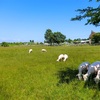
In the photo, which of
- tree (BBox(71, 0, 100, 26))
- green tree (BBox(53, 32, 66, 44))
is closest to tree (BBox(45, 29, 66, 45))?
green tree (BBox(53, 32, 66, 44))

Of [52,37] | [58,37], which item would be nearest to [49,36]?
[52,37]

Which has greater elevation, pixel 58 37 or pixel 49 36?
pixel 49 36

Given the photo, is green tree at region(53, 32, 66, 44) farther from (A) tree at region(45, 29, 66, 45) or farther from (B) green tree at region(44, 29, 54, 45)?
(B) green tree at region(44, 29, 54, 45)

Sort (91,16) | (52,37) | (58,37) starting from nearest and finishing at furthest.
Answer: (91,16), (52,37), (58,37)

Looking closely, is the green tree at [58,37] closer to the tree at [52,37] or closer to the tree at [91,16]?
the tree at [52,37]

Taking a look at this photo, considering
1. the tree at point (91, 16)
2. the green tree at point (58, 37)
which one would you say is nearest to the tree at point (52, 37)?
the green tree at point (58, 37)

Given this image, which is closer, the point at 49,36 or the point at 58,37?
the point at 49,36

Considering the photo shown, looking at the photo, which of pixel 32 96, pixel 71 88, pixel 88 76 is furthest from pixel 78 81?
pixel 32 96

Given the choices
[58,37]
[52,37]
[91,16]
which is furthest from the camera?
[58,37]

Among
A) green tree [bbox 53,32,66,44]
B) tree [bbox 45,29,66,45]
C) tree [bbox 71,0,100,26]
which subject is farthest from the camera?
green tree [bbox 53,32,66,44]

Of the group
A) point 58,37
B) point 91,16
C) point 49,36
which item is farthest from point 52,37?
point 91,16

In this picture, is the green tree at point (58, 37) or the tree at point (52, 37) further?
the green tree at point (58, 37)

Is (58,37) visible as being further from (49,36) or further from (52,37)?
(49,36)

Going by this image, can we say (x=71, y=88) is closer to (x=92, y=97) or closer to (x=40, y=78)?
(x=92, y=97)
